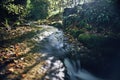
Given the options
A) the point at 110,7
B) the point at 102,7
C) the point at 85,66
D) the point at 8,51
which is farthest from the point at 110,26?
the point at 8,51

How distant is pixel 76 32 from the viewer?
826 inches

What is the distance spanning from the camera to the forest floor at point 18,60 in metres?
10.7

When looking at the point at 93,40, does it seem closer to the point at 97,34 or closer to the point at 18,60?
the point at 97,34

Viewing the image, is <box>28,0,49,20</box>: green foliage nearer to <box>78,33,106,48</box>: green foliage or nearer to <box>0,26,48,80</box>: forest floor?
<box>0,26,48,80</box>: forest floor

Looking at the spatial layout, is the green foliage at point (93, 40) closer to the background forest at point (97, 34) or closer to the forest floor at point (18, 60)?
the background forest at point (97, 34)

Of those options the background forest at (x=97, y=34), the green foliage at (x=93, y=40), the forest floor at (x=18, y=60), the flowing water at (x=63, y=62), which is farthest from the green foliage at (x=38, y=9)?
the green foliage at (x=93, y=40)

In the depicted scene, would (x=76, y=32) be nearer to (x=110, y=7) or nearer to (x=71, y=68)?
(x=110, y=7)

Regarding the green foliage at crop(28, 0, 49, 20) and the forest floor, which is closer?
the forest floor

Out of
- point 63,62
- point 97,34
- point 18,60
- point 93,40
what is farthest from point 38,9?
point 18,60

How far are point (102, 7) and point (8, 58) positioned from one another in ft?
46.3

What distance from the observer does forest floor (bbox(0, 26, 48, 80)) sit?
10657mm

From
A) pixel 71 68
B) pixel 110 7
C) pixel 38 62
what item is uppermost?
pixel 110 7

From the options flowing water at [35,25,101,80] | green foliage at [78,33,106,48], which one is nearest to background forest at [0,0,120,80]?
green foliage at [78,33,106,48]

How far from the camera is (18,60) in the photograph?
41.2 ft
